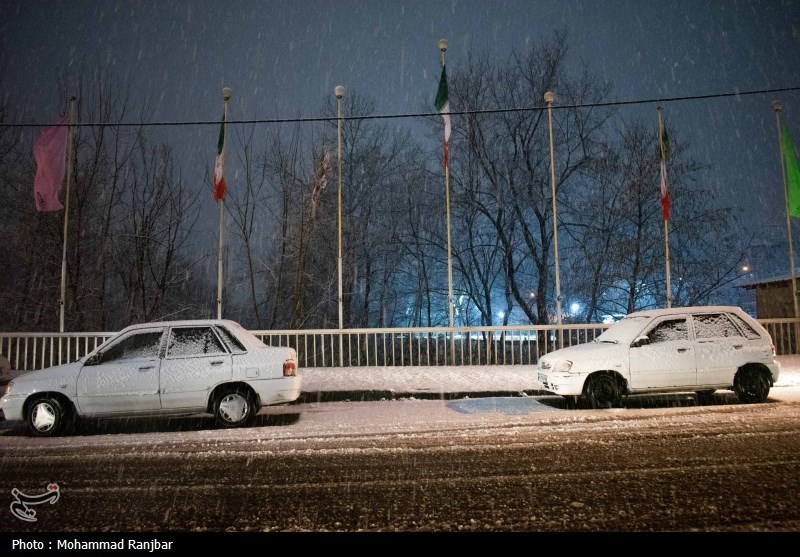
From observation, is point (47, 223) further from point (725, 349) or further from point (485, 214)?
point (725, 349)

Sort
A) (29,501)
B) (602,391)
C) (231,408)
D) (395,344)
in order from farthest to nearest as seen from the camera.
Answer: (395,344) < (602,391) < (231,408) < (29,501)

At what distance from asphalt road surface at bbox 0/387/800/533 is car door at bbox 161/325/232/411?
1.56 feet

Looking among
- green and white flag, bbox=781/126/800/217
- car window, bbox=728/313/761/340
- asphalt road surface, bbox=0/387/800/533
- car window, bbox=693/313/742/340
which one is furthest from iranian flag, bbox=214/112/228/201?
green and white flag, bbox=781/126/800/217

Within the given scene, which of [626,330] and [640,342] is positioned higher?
[626,330]

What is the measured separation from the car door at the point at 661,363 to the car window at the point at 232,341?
21.0 feet

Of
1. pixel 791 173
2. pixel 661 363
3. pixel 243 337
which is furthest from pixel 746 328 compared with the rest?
pixel 791 173

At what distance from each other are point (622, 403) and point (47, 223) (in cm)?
2599

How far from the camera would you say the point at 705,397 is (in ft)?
33.2

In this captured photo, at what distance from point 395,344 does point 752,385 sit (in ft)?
30.4

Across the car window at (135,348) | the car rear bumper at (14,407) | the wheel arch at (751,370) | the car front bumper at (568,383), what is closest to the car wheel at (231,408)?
the car window at (135,348)

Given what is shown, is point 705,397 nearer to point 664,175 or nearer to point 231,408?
point 231,408

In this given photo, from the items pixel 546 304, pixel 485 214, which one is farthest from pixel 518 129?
pixel 546 304

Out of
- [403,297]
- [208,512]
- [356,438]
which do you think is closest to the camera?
[208,512]
